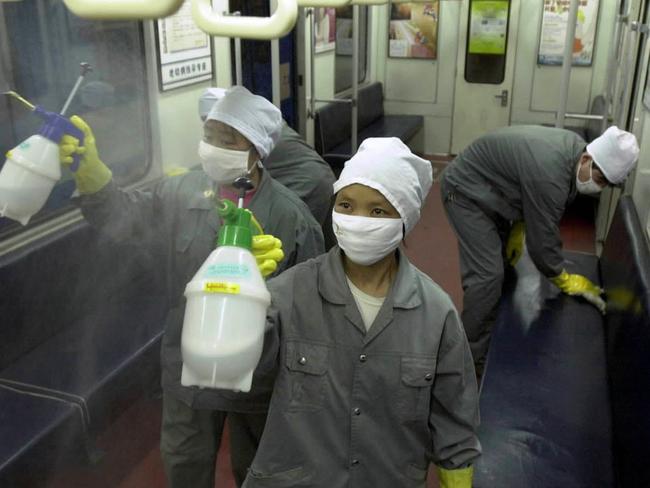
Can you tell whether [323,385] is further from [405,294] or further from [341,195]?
[341,195]

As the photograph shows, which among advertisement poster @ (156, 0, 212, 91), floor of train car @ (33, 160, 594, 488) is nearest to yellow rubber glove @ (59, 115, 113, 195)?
floor of train car @ (33, 160, 594, 488)

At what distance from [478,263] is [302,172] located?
1.16m

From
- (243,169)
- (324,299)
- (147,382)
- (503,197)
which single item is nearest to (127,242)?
(147,382)

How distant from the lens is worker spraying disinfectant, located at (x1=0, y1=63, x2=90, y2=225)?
1351 millimetres

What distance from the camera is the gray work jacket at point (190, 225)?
2.11m

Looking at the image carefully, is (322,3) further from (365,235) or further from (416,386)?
(416,386)

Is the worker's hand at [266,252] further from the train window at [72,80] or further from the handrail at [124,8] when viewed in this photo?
the train window at [72,80]

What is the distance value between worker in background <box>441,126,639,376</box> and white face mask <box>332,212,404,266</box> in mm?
2028

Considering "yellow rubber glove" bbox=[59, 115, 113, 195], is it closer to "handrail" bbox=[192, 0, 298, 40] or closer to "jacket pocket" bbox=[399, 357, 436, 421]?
"handrail" bbox=[192, 0, 298, 40]

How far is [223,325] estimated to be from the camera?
43.3 inches

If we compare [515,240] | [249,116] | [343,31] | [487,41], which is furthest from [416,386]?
[487,41]

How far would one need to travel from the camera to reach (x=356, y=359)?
5.58ft

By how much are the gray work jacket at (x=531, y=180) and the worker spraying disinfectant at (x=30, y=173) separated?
265 cm

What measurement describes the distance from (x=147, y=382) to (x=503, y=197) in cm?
219
